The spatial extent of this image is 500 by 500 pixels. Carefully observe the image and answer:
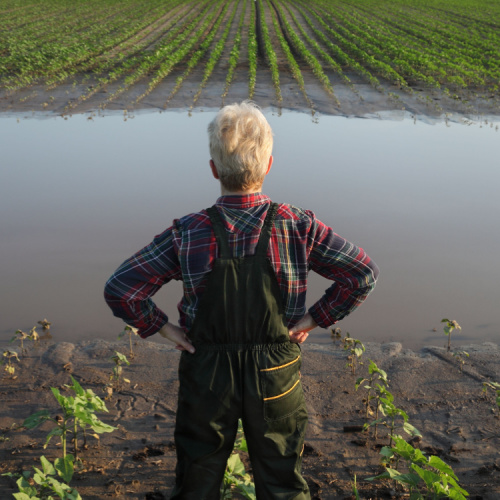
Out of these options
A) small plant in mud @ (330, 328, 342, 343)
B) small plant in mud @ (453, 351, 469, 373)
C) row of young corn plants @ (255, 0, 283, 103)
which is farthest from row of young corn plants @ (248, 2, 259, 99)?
small plant in mud @ (453, 351, 469, 373)

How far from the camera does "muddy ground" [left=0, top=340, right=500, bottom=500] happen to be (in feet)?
10.9

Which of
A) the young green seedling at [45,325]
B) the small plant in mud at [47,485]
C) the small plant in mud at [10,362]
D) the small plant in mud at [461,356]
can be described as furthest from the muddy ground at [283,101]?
the small plant in mud at [47,485]

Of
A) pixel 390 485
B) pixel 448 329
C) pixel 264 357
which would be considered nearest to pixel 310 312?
pixel 264 357

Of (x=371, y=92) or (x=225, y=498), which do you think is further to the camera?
(x=371, y=92)

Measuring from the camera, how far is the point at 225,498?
9.89 ft

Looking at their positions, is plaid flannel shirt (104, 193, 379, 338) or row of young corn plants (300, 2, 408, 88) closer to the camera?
plaid flannel shirt (104, 193, 379, 338)

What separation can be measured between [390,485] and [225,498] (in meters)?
0.85

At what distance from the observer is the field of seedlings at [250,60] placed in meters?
14.7

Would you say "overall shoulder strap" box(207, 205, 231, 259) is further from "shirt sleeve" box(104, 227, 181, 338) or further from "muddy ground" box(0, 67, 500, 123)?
"muddy ground" box(0, 67, 500, 123)

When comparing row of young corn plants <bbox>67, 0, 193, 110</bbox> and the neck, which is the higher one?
row of young corn plants <bbox>67, 0, 193, 110</bbox>

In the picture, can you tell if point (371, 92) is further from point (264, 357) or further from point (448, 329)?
point (264, 357)

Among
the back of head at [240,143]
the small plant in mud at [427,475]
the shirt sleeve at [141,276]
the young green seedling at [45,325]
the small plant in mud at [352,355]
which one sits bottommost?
the young green seedling at [45,325]

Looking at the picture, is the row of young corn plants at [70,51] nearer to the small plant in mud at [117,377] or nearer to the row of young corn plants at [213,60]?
the row of young corn plants at [213,60]

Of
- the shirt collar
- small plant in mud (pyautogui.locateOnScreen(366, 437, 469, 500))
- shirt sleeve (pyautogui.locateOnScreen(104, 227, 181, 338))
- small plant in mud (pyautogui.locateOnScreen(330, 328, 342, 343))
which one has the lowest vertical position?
small plant in mud (pyautogui.locateOnScreen(330, 328, 342, 343))
